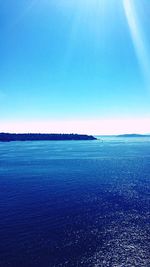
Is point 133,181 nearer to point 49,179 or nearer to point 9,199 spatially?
point 49,179

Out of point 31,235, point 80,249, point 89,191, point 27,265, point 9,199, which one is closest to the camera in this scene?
point 27,265

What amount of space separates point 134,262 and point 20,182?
40141 millimetres

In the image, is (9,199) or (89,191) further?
(89,191)

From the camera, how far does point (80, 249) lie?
83.0ft

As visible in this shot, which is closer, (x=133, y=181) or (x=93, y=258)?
(x=93, y=258)

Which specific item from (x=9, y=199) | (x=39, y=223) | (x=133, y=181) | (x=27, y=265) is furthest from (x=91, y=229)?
(x=133, y=181)

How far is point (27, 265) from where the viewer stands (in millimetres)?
22594

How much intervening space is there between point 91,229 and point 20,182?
104 ft

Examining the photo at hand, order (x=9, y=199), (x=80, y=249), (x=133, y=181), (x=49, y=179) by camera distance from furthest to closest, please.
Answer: (x=49, y=179), (x=133, y=181), (x=9, y=199), (x=80, y=249)

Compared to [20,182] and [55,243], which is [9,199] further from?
[55,243]

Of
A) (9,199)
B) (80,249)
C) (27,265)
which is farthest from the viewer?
(9,199)

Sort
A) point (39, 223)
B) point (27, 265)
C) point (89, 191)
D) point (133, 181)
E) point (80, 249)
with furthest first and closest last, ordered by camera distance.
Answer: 1. point (133, 181)
2. point (89, 191)
3. point (39, 223)
4. point (80, 249)
5. point (27, 265)

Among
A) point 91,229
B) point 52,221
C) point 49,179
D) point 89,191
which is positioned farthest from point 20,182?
point 91,229

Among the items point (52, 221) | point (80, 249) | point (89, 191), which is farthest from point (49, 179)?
point (80, 249)
